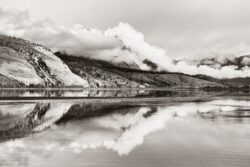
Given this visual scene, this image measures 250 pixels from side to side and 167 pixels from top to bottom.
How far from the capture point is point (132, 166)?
64.2 ft

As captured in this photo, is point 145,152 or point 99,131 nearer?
point 145,152

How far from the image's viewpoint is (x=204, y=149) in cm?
2589

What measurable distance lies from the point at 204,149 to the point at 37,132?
13654 mm

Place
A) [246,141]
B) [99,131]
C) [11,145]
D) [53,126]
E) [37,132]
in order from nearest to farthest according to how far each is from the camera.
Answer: [11,145], [246,141], [37,132], [99,131], [53,126]

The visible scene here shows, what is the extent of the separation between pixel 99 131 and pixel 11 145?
34.3 ft

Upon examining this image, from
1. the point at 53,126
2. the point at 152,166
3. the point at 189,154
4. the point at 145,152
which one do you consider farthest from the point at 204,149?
the point at 53,126

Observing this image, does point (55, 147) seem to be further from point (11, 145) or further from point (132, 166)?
point (132, 166)

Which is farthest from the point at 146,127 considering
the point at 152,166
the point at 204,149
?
the point at 152,166

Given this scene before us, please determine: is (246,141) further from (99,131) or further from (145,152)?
(99,131)

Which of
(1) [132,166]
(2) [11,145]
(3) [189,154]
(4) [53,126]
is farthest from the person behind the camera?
(4) [53,126]

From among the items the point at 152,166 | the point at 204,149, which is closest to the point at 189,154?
the point at 204,149

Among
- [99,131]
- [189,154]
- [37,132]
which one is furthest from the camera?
[99,131]

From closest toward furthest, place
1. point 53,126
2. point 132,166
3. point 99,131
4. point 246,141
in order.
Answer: point 132,166, point 246,141, point 99,131, point 53,126

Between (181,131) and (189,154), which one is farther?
(181,131)
